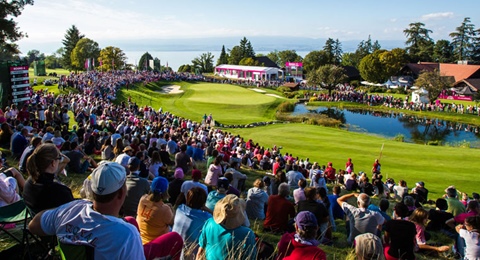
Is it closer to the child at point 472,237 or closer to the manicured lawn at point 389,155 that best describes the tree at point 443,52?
the manicured lawn at point 389,155

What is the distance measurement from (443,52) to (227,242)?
331 feet

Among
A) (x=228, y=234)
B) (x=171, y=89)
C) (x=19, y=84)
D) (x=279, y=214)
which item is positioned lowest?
(x=279, y=214)

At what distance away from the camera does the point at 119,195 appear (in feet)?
11.1

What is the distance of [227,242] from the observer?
4.60 metres

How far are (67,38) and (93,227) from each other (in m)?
101

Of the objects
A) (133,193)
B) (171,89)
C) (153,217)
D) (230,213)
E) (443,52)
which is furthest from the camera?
(443,52)

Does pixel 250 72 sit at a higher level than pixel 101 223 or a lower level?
higher

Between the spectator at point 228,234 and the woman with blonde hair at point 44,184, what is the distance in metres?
1.96

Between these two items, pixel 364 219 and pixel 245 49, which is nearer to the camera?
pixel 364 219

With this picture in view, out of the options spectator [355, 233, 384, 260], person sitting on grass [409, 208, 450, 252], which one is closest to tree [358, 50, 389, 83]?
person sitting on grass [409, 208, 450, 252]

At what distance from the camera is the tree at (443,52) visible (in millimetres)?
89975

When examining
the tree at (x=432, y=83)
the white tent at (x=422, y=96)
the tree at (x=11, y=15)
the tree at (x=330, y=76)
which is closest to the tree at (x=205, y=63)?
the tree at (x=330, y=76)

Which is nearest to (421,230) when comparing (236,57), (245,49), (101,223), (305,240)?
A: (305,240)

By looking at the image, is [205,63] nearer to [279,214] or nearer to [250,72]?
[250,72]
